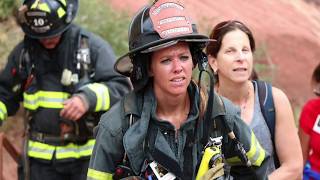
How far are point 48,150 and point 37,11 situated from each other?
108 cm

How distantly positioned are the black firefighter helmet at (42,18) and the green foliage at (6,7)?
12.3 feet

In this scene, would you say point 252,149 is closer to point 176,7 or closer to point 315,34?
point 176,7

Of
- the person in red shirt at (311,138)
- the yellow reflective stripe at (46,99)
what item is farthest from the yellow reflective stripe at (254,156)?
the yellow reflective stripe at (46,99)

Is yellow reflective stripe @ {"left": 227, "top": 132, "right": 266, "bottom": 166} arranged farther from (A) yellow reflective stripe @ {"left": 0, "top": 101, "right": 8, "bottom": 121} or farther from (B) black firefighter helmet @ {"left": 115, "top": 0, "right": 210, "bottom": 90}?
(A) yellow reflective stripe @ {"left": 0, "top": 101, "right": 8, "bottom": 121}

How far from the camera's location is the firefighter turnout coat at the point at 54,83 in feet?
15.5

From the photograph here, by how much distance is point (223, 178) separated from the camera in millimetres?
2873

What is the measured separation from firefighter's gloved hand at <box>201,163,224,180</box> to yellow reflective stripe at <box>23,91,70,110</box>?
2146 millimetres

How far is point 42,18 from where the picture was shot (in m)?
4.70

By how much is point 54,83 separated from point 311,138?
78.9 inches

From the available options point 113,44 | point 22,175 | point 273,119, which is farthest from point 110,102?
point 113,44

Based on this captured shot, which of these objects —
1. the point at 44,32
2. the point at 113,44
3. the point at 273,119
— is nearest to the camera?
the point at 273,119

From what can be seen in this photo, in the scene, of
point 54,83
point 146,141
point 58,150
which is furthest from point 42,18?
point 146,141

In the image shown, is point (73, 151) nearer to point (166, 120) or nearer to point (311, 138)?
point (311, 138)

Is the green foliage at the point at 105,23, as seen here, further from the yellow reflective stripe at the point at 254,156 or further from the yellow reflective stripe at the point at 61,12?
the yellow reflective stripe at the point at 254,156
